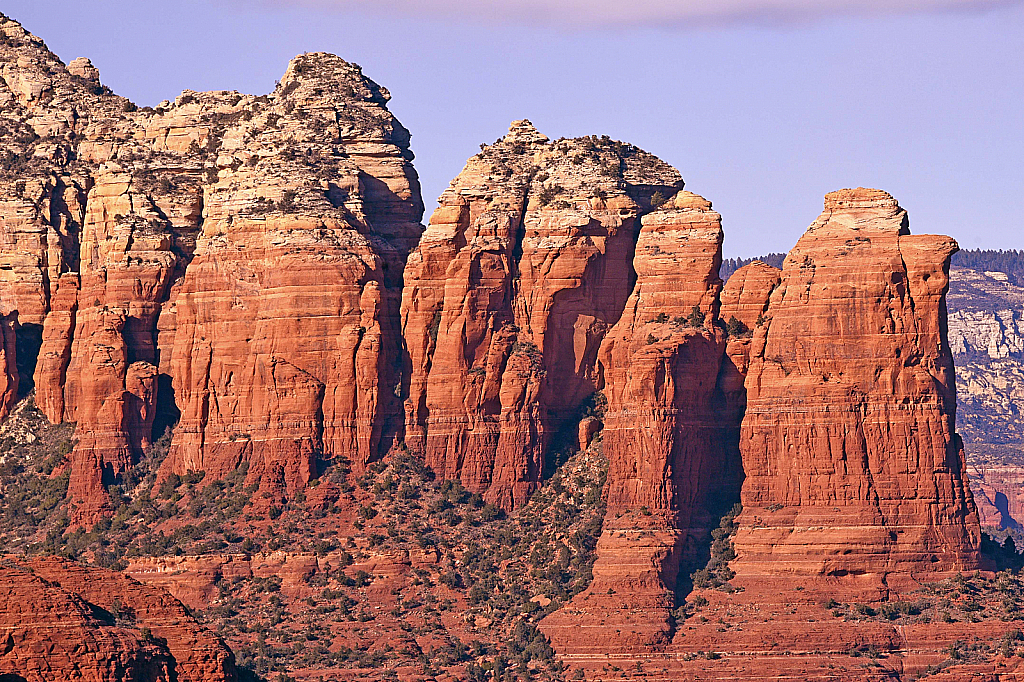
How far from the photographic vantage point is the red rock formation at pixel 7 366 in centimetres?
18112

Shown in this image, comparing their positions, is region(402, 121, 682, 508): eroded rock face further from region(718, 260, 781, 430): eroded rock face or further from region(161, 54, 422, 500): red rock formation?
region(718, 260, 781, 430): eroded rock face

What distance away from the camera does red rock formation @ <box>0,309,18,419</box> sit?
594ft

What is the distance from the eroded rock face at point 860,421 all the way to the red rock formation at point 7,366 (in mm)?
44157

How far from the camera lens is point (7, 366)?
181625 mm

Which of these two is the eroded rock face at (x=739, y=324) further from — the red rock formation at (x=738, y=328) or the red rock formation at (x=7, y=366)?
the red rock formation at (x=7, y=366)

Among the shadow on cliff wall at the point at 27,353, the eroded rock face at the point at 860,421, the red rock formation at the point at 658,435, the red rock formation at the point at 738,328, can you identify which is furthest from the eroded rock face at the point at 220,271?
the eroded rock face at the point at 860,421

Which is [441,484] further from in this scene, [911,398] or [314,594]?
[911,398]

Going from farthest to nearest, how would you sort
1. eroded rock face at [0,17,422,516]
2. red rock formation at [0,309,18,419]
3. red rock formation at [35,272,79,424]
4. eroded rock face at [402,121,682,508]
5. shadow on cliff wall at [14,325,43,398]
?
shadow on cliff wall at [14,325,43,398], red rock formation at [0,309,18,419], red rock formation at [35,272,79,424], eroded rock face at [0,17,422,516], eroded rock face at [402,121,682,508]

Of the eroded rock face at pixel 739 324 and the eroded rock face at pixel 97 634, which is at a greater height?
the eroded rock face at pixel 739 324

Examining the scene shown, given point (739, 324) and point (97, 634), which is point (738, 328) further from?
point (97, 634)

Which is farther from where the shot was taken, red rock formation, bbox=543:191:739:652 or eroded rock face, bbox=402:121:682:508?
eroded rock face, bbox=402:121:682:508

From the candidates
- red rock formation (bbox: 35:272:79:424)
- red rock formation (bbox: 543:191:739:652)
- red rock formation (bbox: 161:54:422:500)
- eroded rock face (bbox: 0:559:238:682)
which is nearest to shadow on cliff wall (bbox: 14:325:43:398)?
red rock formation (bbox: 35:272:79:424)

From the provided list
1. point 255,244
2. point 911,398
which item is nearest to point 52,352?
point 255,244

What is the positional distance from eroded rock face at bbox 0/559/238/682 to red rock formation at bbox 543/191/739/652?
3810 centimetres
